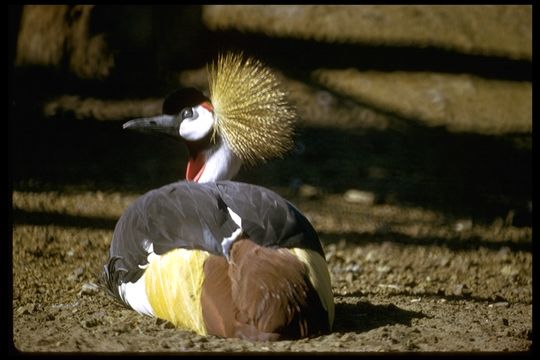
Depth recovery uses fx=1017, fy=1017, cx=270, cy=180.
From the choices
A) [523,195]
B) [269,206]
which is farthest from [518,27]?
[269,206]

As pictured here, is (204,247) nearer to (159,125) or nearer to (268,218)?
(268,218)

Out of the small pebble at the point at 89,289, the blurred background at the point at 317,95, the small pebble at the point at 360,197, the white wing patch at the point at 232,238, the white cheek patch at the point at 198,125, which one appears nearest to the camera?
the white wing patch at the point at 232,238

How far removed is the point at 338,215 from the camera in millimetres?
5836

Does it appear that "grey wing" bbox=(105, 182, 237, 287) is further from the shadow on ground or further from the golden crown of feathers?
the shadow on ground

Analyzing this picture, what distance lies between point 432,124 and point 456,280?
94.7 inches

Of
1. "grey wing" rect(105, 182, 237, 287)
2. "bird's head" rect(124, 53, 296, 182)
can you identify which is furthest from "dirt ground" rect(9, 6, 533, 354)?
"bird's head" rect(124, 53, 296, 182)

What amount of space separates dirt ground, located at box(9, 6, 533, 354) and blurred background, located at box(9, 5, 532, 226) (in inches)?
0.7

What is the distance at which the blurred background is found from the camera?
248 inches

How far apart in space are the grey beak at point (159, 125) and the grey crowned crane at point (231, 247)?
160mm

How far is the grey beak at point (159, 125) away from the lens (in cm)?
446

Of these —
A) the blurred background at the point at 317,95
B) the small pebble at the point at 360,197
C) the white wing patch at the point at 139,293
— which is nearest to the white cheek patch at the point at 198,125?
the white wing patch at the point at 139,293

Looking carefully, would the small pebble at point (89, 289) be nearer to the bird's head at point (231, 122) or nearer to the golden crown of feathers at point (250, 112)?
the bird's head at point (231, 122)

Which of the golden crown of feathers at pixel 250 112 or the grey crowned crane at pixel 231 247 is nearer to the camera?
the grey crowned crane at pixel 231 247

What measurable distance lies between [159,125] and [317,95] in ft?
10.2
